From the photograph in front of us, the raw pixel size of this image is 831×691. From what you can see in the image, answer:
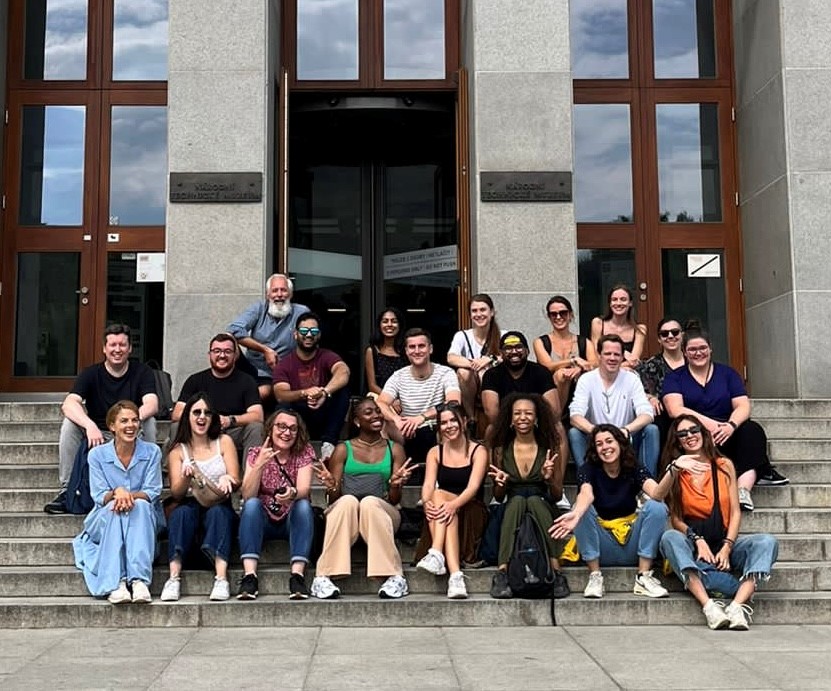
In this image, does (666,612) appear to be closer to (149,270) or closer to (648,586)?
(648,586)

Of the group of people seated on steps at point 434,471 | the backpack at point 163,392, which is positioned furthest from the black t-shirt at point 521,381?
the backpack at point 163,392

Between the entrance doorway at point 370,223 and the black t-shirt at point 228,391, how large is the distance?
501 cm

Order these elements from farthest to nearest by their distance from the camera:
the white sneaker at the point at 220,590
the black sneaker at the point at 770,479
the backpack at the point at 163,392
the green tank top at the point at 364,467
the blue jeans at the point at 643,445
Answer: the backpack at the point at 163,392
the black sneaker at the point at 770,479
the blue jeans at the point at 643,445
the green tank top at the point at 364,467
the white sneaker at the point at 220,590

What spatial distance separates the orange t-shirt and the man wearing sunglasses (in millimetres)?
2980

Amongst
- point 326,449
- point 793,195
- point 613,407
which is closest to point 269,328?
point 326,449

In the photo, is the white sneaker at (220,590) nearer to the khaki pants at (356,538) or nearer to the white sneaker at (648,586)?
the khaki pants at (356,538)

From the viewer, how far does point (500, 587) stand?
654 cm

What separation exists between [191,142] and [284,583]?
612 centimetres

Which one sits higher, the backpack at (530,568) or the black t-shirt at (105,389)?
the black t-shirt at (105,389)

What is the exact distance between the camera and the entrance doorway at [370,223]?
43.0 feet

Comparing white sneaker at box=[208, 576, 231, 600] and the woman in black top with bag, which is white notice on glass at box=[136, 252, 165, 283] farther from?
white sneaker at box=[208, 576, 231, 600]

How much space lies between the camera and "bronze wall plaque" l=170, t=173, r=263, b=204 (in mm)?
11008

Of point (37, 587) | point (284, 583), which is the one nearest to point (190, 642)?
point (284, 583)

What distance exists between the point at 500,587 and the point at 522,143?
620cm
